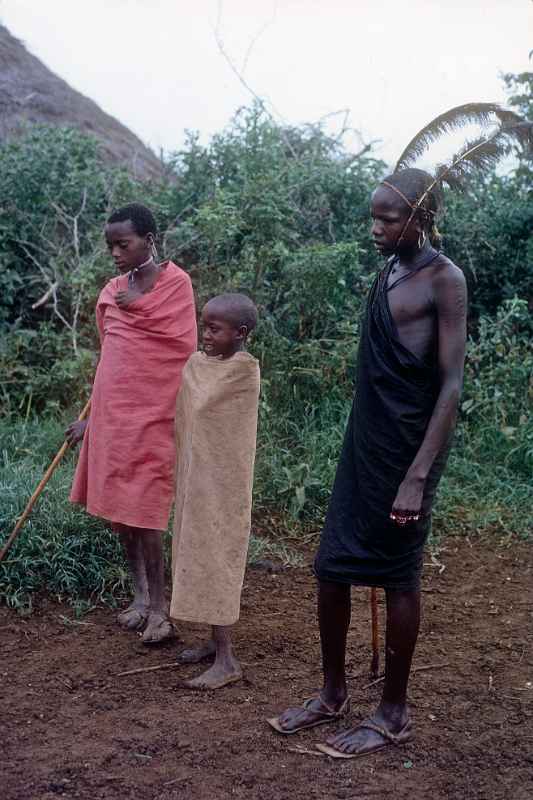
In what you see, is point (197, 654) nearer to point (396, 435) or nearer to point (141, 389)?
point (141, 389)

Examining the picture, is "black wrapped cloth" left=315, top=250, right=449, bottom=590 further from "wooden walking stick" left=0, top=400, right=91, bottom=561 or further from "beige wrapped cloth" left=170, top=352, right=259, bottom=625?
"wooden walking stick" left=0, top=400, right=91, bottom=561

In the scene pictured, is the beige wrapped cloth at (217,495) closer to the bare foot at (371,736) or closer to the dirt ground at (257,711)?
the dirt ground at (257,711)

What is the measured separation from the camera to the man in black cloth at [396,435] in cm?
278

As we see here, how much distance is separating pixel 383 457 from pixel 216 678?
44.8 inches

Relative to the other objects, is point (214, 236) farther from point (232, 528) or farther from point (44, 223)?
point (232, 528)

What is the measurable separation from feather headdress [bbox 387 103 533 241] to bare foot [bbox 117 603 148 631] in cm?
210

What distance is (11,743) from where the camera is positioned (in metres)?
3.01

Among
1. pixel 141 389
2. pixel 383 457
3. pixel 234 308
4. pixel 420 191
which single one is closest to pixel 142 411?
pixel 141 389

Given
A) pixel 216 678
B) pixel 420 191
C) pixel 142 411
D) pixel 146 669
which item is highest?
pixel 420 191

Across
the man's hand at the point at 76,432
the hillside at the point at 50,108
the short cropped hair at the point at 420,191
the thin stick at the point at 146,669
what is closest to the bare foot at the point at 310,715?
the thin stick at the point at 146,669

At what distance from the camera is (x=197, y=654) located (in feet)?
12.0

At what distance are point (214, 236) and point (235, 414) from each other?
9.59ft

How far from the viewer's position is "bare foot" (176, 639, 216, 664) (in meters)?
3.64

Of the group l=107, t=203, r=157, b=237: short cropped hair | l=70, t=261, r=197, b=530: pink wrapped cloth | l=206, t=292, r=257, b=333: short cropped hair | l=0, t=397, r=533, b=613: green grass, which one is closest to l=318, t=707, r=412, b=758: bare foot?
l=70, t=261, r=197, b=530: pink wrapped cloth
